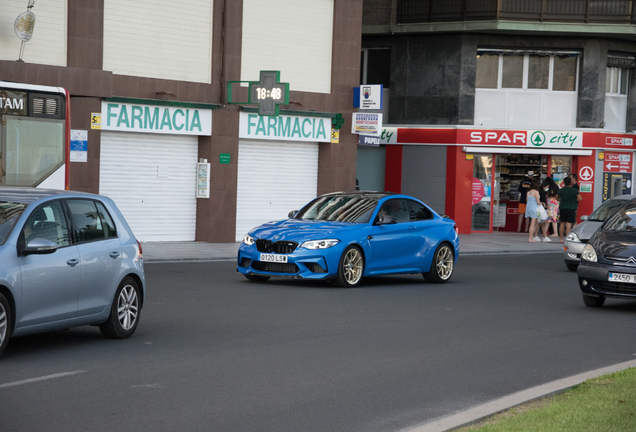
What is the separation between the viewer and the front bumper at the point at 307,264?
14.1m

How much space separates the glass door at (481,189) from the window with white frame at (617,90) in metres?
4.50

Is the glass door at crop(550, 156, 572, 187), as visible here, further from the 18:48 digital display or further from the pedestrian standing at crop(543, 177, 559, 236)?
the 18:48 digital display

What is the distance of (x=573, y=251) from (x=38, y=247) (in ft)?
44.2

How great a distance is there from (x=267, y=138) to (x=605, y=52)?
13710 millimetres

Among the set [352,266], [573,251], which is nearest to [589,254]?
[352,266]

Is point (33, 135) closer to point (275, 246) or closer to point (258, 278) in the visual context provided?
point (258, 278)

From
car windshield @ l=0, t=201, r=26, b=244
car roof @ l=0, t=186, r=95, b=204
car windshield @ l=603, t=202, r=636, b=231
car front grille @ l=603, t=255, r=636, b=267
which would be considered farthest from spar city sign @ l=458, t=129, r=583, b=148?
car windshield @ l=0, t=201, r=26, b=244

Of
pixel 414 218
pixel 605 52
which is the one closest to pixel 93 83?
pixel 414 218

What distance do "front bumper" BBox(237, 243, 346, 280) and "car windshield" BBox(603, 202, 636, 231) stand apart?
3877 millimetres

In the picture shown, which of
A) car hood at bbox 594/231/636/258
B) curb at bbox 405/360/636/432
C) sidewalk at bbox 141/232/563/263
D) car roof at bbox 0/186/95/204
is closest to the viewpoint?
curb at bbox 405/360/636/432

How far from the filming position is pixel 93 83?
22.1 metres

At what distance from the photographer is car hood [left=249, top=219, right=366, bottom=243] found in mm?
14164

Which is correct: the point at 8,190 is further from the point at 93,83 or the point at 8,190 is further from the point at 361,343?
the point at 93,83

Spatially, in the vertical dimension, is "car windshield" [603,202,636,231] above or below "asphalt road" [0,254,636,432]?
above
